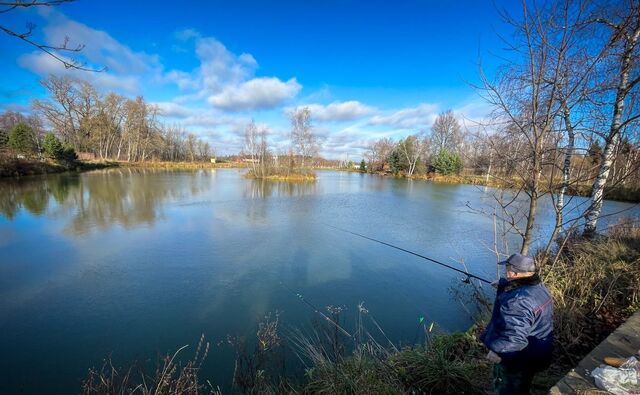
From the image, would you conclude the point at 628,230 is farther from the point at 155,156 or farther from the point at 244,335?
the point at 155,156

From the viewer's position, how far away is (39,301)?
423 cm

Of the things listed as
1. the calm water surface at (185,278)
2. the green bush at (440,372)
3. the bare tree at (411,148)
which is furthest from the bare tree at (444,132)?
the green bush at (440,372)

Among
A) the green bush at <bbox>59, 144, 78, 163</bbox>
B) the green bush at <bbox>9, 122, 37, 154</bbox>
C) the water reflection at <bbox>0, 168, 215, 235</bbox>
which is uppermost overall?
the green bush at <bbox>9, 122, 37, 154</bbox>

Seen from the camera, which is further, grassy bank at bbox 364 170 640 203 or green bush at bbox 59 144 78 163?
green bush at bbox 59 144 78 163

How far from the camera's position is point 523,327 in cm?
178

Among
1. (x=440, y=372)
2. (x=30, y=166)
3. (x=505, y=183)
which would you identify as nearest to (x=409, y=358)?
(x=440, y=372)

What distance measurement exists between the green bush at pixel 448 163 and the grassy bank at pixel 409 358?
102ft

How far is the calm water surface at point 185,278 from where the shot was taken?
11.1 feet

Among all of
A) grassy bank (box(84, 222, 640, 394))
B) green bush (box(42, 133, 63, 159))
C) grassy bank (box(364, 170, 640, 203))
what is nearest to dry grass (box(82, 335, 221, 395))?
grassy bank (box(84, 222, 640, 394))

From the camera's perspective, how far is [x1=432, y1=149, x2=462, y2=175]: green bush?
3300 centimetres

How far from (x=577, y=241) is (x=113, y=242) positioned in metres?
10.3

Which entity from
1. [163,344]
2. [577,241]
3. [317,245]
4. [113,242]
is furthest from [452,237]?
[113,242]

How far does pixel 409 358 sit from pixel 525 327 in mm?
1179

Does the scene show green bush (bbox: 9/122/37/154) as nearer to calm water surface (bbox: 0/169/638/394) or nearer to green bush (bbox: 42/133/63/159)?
green bush (bbox: 42/133/63/159)
